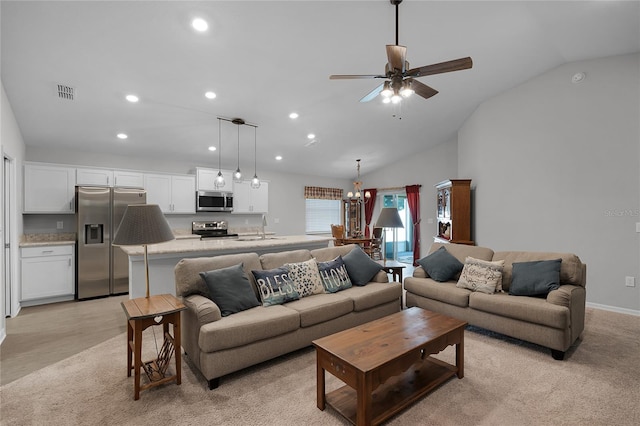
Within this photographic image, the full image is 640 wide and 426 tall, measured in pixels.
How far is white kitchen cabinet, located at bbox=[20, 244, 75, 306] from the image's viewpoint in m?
4.20

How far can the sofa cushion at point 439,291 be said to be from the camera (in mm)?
3225

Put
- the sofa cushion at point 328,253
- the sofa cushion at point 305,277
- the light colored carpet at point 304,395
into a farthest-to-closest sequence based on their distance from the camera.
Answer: the sofa cushion at point 328,253 < the sofa cushion at point 305,277 < the light colored carpet at point 304,395

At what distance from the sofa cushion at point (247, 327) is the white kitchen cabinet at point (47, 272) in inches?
144

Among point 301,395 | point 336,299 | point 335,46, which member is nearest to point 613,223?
point 336,299

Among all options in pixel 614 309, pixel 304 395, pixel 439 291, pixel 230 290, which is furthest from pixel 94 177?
pixel 614 309

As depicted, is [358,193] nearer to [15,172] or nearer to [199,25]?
[199,25]

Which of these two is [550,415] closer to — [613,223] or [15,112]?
[613,223]

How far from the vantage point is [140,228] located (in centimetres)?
222

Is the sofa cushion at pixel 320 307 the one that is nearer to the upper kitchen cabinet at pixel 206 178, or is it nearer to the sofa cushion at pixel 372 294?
the sofa cushion at pixel 372 294

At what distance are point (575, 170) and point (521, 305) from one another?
100.0 inches

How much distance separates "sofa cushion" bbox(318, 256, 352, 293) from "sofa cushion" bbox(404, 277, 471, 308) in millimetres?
871

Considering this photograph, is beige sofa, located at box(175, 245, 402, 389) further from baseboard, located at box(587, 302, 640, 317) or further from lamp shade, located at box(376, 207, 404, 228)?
baseboard, located at box(587, 302, 640, 317)

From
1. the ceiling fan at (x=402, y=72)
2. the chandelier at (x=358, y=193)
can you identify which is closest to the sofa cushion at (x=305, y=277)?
the ceiling fan at (x=402, y=72)

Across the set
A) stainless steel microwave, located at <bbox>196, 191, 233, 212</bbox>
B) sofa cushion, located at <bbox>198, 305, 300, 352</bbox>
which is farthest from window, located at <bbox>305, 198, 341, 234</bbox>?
sofa cushion, located at <bbox>198, 305, 300, 352</bbox>
